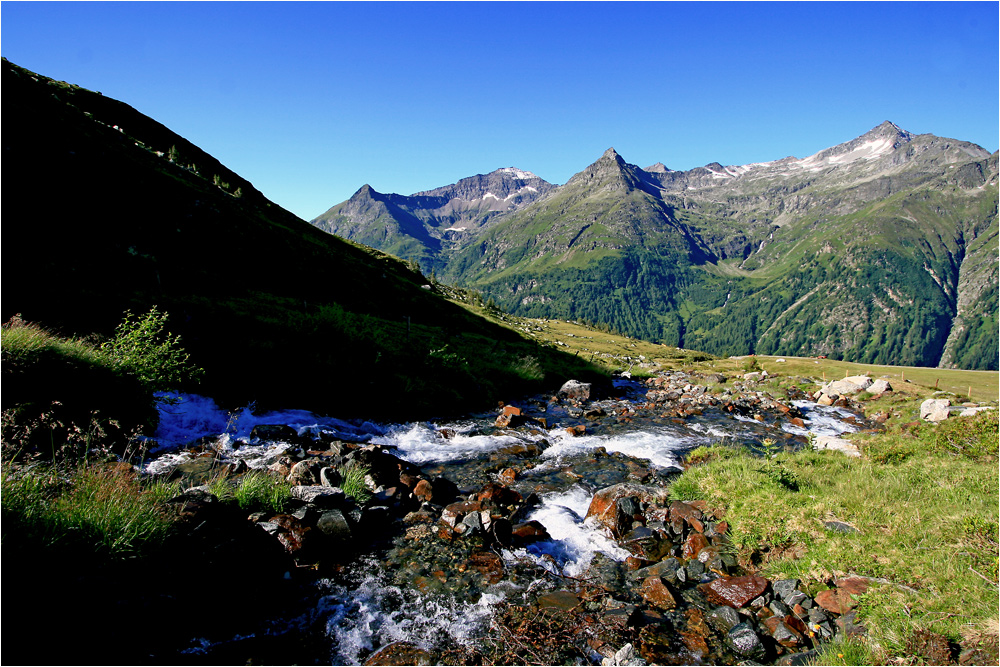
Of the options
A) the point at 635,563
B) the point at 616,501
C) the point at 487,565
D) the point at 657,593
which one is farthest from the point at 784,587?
the point at 487,565

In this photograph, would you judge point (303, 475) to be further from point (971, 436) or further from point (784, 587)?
point (971, 436)

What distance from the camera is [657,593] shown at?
30.9 feet

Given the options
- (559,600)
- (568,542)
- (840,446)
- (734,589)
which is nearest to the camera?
(559,600)

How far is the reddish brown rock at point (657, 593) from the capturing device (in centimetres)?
915

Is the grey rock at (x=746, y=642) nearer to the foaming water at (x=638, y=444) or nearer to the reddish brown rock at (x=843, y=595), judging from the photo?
the reddish brown rock at (x=843, y=595)

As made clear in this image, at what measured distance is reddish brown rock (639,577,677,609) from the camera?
30.0ft

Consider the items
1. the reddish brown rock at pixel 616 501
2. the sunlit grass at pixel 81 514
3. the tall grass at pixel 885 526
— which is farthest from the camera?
the reddish brown rock at pixel 616 501

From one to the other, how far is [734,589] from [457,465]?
1114 cm

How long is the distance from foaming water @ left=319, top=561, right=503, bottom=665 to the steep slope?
13881 millimetres

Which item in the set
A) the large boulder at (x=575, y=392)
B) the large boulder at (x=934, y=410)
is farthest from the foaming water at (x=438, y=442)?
the large boulder at (x=934, y=410)

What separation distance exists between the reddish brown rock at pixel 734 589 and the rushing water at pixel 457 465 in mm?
2233

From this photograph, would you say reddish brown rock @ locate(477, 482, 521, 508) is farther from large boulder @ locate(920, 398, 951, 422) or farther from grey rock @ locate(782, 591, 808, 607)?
large boulder @ locate(920, 398, 951, 422)

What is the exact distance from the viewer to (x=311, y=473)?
1314 cm

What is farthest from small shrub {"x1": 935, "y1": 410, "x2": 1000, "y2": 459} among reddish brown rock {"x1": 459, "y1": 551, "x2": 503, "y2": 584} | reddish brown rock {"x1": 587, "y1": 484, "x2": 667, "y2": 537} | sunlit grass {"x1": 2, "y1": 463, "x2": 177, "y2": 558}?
sunlit grass {"x1": 2, "y1": 463, "x2": 177, "y2": 558}
